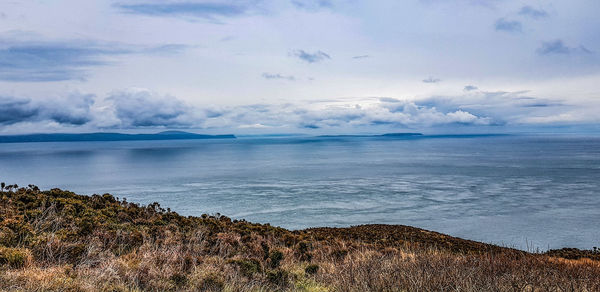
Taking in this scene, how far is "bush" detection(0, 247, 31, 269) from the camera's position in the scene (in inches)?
269

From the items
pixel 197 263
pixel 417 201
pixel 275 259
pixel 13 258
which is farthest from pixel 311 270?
pixel 417 201

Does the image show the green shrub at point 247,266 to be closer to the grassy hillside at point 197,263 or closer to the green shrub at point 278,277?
the grassy hillside at point 197,263

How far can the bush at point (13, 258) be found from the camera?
6.84 meters

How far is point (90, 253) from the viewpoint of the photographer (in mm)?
7980

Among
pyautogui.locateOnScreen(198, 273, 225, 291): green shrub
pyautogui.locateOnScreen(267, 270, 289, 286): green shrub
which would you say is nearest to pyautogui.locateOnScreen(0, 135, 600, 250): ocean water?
pyautogui.locateOnScreen(267, 270, 289, 286): green shrub

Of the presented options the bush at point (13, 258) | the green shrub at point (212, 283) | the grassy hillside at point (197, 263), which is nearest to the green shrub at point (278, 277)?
the grassy hillside at point (197, 263)

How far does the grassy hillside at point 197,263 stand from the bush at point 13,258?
14mm

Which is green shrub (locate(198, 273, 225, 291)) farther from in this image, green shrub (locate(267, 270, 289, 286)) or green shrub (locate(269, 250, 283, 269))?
green shrub (locate(269, 250, 283, 269))

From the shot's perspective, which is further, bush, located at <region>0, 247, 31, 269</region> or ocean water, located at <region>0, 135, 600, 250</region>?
ocean water, located at <region>0, 135, 600, 250</region>

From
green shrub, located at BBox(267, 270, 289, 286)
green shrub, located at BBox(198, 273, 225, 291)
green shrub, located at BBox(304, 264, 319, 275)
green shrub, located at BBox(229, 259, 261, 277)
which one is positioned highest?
green shrub, located at BBox(198, 273, 225, 291)

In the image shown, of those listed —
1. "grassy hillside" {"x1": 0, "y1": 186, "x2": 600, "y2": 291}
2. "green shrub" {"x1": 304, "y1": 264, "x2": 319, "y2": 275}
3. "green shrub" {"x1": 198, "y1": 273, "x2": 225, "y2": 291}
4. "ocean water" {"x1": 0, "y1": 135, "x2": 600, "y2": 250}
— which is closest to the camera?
"grassy hillside" {"x1": 0, "y1": 186, "x2": 600, "y2": 291}

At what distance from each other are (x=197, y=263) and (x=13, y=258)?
9.92 feet

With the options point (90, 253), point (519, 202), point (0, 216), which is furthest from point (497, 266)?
point (519, 202)

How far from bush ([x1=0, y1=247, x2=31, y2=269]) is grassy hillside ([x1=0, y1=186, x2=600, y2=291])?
1 centimetres
